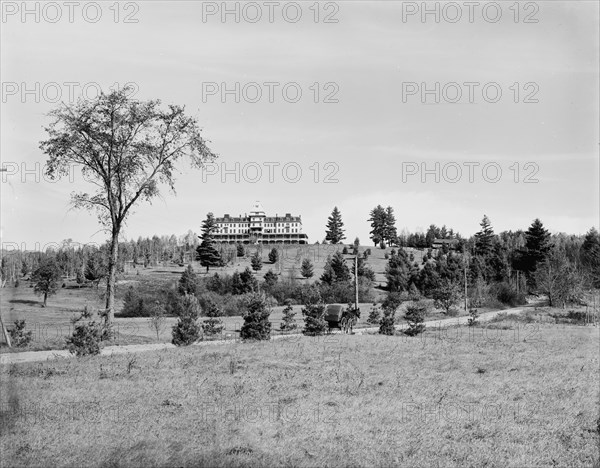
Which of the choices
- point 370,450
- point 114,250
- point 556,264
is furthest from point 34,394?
point 556,264

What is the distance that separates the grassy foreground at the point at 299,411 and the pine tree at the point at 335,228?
3636 inches

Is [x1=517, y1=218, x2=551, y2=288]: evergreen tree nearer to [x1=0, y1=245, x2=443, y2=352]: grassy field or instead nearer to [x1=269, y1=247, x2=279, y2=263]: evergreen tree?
[x1=0, y1=245, x2=443, y2=352]: grassy field

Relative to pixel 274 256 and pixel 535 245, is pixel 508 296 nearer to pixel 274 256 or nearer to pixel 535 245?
pixel 535 245

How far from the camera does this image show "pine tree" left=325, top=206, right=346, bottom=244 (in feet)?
360

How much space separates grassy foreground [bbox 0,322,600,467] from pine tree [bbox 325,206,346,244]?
92360 millimetres

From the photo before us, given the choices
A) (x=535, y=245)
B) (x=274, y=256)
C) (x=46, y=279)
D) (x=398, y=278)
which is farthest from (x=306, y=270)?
(x=535, y=245)

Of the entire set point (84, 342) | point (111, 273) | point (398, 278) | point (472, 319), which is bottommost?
point (472, 319)

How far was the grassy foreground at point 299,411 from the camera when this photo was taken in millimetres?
8180

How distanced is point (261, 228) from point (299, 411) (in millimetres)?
107178

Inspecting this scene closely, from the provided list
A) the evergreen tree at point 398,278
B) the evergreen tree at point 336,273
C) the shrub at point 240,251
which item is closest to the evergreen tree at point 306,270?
the evergreen tree at point 336,273

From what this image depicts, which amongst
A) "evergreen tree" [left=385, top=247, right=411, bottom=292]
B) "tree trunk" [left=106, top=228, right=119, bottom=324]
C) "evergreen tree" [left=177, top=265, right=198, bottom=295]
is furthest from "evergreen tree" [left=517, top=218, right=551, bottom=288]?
"tree trunk" [left=106, top=228, right=119, bottom=324]

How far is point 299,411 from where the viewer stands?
1051 cm

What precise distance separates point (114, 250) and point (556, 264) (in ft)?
139

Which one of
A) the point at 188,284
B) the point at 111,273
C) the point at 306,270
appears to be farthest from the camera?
the point at 306,270
